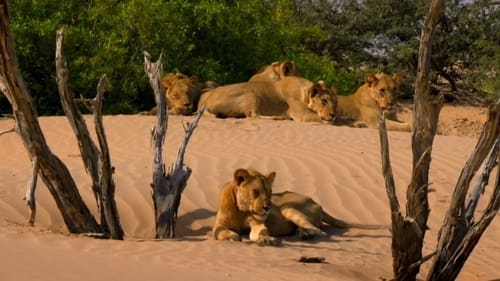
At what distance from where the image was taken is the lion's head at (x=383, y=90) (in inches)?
649

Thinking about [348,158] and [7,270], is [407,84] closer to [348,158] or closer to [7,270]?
[348,158]

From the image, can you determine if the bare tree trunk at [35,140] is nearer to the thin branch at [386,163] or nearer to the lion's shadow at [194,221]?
the lion's shadow at [194,221]

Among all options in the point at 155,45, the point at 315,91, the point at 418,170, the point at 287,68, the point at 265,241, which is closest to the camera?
the point at 418,170

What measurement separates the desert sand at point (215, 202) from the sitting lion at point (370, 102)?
147cm

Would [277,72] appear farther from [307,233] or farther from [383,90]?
[307,233]

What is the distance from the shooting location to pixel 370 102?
16.6 metres

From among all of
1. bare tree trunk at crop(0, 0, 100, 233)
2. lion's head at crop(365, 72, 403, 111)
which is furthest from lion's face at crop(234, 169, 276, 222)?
lion's head at crop(365, 72, 403, 111)

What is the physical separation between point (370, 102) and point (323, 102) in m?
1.00

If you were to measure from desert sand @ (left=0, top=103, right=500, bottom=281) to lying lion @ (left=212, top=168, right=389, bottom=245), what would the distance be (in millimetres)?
179

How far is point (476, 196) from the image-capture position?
278 inches

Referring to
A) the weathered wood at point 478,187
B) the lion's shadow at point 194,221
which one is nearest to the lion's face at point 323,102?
the lion's shadow at point 194,221

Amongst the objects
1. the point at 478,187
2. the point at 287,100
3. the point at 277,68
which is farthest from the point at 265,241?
the point at 277,68

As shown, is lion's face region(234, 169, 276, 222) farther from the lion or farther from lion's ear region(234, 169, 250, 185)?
the lion

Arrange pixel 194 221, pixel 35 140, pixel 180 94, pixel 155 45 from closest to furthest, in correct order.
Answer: pixel 35 140, pixel 194 221, pixel 180 94, pixel 155 45
